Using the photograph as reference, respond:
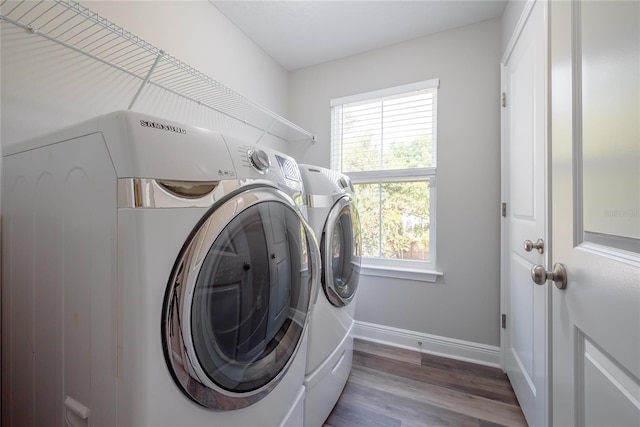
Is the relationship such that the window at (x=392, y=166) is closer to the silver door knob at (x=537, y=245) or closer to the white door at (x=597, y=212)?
the silver door knob at (x=537, y=245)

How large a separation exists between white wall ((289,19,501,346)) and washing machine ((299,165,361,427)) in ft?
2.23

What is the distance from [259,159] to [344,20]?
5.29 feet

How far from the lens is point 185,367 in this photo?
553 millimetres

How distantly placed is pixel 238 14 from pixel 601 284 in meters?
2.25

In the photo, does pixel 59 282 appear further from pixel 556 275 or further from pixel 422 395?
pixel 422 395

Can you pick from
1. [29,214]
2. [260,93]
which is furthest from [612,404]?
[260,93]

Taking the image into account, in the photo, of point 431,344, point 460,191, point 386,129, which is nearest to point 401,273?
point 431,344

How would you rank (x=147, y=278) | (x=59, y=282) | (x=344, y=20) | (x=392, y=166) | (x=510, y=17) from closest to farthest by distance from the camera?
(x=147, y=278), (x=59, y=282), (x=510, y=17), (x=344, y=20), (x=392, y=166)

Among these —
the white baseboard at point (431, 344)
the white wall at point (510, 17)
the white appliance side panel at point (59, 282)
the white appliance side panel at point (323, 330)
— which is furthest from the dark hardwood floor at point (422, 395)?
the white wall at point (510, 17)

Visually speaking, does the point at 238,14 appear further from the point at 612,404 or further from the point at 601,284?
the point at 612,404

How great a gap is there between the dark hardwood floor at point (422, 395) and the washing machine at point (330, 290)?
0.13 meters

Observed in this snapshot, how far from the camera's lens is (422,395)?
1.47 meters

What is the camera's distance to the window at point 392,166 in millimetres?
1970

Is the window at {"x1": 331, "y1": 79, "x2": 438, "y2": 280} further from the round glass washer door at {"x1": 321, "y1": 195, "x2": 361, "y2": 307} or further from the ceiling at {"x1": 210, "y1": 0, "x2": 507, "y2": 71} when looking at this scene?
A: the round glass washer door at {"x1": 321, "y1": 195, "x2": 361, "y2": 307}
